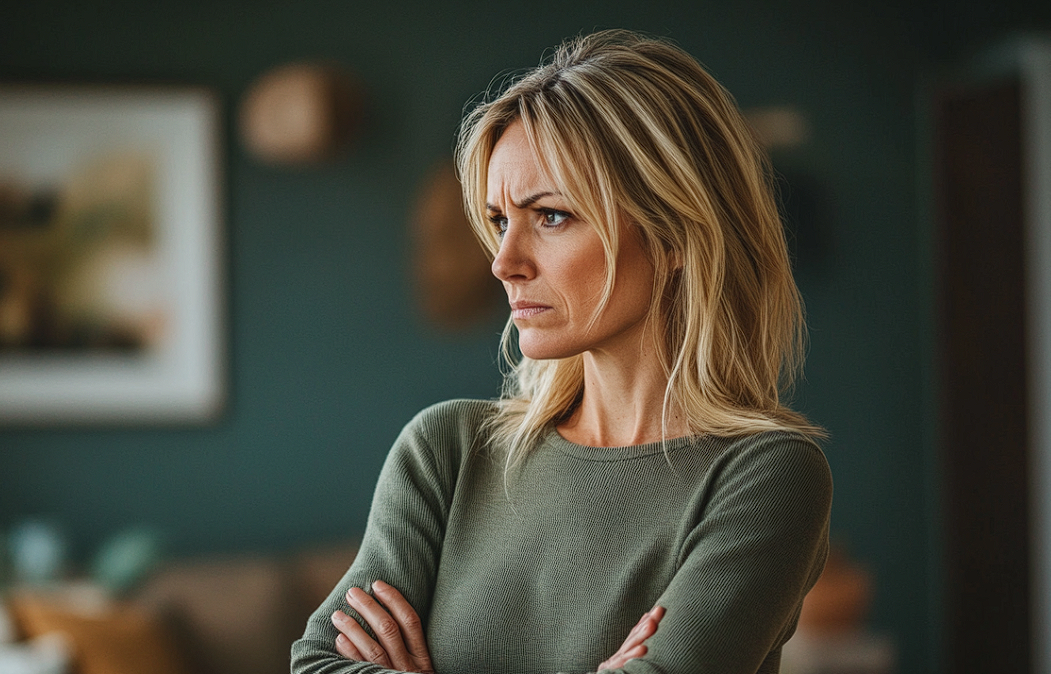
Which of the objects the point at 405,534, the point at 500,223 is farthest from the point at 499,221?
the point at 405,534

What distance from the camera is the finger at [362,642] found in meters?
1.26

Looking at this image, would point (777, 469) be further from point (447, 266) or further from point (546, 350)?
point (447, 266)

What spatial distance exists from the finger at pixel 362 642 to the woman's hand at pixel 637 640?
0.92 ft

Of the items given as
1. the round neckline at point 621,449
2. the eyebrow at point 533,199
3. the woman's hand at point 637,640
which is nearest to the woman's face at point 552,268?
the eyebrow at point 533,199

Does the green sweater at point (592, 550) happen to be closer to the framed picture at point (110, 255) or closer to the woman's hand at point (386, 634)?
the woman's hand at point (386, 634)

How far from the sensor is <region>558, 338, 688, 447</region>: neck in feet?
4.29

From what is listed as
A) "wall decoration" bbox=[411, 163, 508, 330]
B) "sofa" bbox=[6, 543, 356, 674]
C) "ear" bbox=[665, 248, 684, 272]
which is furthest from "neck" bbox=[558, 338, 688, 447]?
"wall decoration" bbox=[411, 163, 508, 330]

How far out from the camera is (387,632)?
126 centimetres

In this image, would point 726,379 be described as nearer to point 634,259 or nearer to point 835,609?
point 634,259

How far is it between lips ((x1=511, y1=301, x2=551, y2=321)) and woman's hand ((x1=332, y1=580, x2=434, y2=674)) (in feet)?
1.22

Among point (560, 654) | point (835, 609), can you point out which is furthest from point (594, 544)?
point (835, 609)

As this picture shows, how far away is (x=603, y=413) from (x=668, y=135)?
0.37 meters

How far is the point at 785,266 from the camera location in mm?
1309

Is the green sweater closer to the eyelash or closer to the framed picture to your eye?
the eyelash
